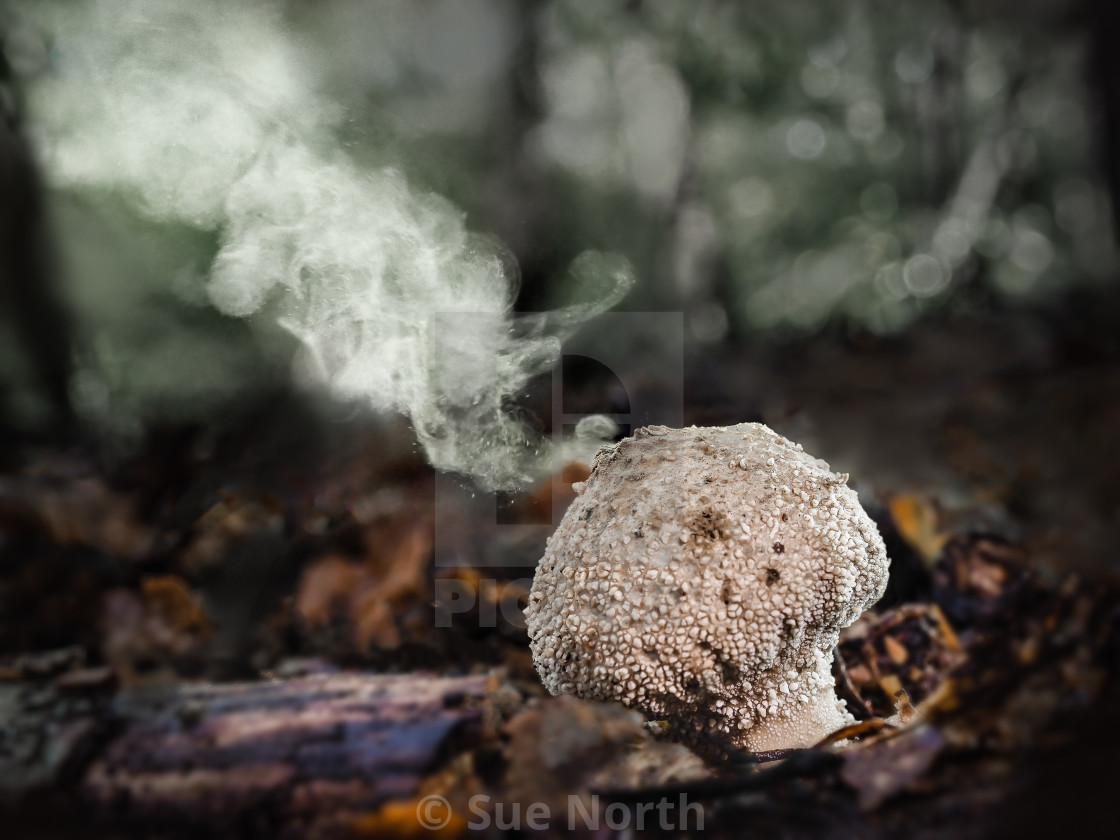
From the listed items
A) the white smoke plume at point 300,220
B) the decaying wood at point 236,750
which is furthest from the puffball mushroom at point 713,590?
the white smoke plume at point 300,220

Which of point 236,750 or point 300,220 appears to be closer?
point 236,750

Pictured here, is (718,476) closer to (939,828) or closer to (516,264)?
(939,828)

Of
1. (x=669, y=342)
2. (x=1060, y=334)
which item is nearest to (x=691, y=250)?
(x=669, y=342)

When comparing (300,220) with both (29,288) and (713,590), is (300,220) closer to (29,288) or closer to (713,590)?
(29,288)

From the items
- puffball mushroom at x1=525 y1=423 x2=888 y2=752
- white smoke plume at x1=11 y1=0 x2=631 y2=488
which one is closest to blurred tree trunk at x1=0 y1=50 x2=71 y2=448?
white smoke plume at x1=11 y1=0 x2=631 y2=488

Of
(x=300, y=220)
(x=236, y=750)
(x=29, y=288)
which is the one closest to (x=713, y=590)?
(x=236, y=750)

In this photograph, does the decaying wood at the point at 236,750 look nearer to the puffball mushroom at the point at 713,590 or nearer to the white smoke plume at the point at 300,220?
the puffball mushroom at the point at 713,590

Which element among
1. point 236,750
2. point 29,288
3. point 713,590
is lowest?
point 236,750
